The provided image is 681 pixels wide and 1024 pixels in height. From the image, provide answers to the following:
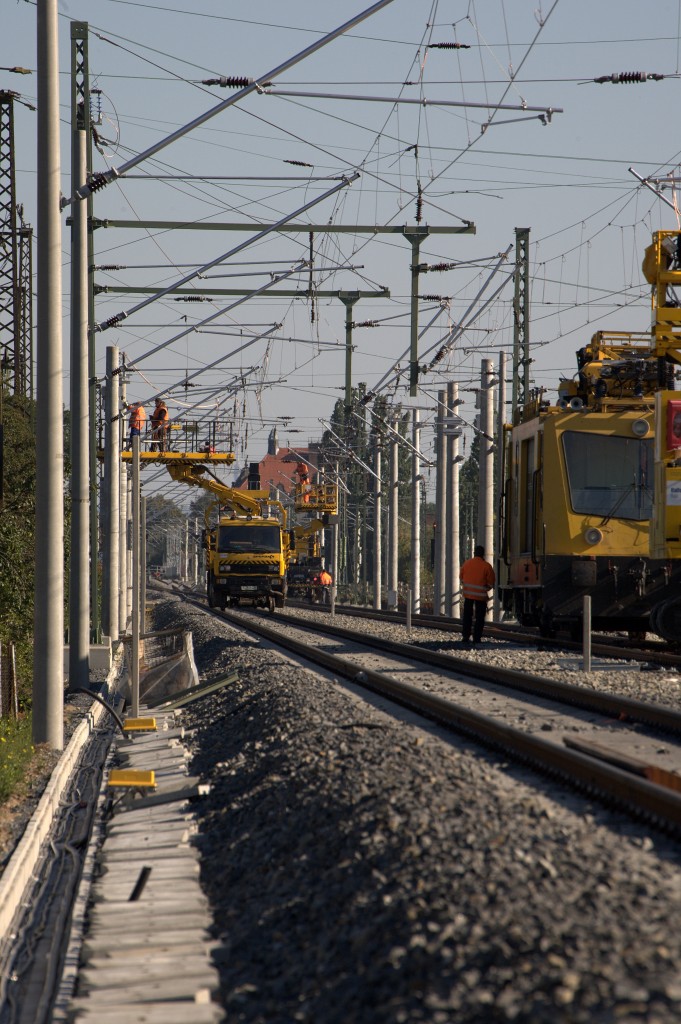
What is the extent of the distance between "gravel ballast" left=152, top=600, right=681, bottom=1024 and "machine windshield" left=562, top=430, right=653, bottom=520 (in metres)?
10.9

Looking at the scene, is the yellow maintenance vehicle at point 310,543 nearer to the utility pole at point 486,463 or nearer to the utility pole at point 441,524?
the utility pole at point 441,524

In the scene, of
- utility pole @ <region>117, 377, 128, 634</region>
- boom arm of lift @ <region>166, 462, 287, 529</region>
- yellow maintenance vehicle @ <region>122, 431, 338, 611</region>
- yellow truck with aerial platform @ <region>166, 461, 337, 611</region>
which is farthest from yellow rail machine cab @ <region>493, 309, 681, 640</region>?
boom arm of lift @ <region>166, 462, 287, 529</region>

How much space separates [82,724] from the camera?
56.5ft

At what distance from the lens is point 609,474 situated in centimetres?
2164

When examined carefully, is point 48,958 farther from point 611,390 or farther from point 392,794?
point 611,390

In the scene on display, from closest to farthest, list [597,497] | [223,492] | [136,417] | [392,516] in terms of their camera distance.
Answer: [597,497] < [136,417] < [223,492] < [392,516]

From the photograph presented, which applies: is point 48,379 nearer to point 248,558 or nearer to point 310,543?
point 248,558

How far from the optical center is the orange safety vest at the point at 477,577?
23.6 meters

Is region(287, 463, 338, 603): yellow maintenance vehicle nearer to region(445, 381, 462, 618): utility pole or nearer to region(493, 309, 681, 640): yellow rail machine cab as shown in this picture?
region(445, 381, 462, 618): utility pole

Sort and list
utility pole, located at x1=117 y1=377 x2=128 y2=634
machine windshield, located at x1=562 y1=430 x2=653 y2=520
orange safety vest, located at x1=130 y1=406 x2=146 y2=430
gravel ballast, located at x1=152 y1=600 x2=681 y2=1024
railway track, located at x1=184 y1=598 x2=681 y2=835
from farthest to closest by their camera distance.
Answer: utility pole, located at x1=117 y1=377 x2=128 y2=634 < orange safety vest, located at x1=130 y1=406 x2=146 y2=430 < machine windshield, located at x1=562 y1=430 x2=653 y2=520 < railway track, located at x1=184 y1=598 x2=681 y2=835 < gravel ballast, located at x1=152 y1=600 x2=681 y2=1024

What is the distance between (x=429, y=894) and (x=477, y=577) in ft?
58.0

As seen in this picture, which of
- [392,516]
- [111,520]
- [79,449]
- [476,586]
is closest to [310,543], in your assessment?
[392,516]

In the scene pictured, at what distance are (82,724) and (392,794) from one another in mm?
9614

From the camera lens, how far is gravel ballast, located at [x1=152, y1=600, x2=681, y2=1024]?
15.9 ft
